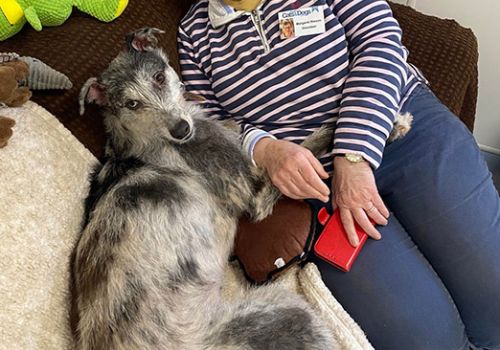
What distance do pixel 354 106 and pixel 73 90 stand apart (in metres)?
0.81

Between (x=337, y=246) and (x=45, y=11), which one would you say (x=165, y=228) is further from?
(x=45, y=11)

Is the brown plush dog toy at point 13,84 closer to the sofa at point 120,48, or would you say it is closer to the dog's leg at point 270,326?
the sofa at point 120,48

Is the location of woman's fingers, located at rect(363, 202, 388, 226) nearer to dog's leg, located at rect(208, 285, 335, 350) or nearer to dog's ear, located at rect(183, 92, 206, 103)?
dog's leg, located at rect(208, 285, 335, 350)

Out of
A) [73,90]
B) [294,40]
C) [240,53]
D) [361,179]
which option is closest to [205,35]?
[240,53]

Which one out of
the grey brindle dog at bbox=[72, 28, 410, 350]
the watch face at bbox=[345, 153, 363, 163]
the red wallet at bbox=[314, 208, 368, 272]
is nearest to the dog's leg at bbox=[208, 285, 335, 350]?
the grey brindle dog at bbox=[72, 28, 410, 350]

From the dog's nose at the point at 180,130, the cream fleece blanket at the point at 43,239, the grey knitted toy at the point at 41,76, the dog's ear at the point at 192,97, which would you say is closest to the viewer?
the cream fleece blanket at the point at 43,239

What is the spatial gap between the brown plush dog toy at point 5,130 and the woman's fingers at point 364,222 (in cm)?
93

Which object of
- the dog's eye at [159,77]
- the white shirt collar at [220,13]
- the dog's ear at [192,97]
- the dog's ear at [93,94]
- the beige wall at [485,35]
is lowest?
the beige wall at [485,35]

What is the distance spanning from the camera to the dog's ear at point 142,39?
1.68 metres

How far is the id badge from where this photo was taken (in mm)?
1625

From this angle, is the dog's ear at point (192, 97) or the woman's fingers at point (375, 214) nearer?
the woman's fingers at point (375, 214)

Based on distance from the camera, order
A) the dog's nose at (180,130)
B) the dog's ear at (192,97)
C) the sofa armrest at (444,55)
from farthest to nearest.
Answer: the sofa armrest at (444,55) → the dog's ear at (192,97) → the dog's nose at (180,130)

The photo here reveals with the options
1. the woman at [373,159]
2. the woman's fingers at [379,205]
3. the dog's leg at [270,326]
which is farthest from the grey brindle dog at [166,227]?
the woman's fingers at [379,205]

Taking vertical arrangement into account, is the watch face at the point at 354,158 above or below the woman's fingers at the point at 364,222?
above
